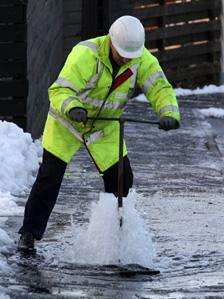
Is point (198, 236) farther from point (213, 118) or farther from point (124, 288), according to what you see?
point (213, 118)

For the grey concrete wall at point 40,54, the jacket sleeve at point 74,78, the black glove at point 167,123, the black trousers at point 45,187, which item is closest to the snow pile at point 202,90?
the grey concrete wall at point 40,54

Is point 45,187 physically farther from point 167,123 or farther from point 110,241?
point 167,123

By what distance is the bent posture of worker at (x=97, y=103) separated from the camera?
7141 millimetres

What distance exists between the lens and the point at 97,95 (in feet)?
24.1

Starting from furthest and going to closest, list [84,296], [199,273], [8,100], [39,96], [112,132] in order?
[39,96] < [8,100] < [112,132] < [199,273] < [84,296]

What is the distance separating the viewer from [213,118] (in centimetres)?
1541

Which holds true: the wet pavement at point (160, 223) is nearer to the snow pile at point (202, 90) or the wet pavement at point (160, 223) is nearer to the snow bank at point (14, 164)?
the snow bank at point (14, 164)

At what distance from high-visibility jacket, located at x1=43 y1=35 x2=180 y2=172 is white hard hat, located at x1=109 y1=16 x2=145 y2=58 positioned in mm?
117

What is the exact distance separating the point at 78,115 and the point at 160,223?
2.04 meters

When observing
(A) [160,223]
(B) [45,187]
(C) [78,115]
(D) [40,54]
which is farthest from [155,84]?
(D) [40,54]

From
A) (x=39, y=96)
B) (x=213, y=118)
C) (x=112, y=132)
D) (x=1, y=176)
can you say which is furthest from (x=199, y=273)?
(x=213, y=118)

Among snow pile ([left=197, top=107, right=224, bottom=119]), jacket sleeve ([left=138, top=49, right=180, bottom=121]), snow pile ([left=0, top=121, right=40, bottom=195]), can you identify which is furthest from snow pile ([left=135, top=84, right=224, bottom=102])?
jacket sleeve ([left=138, top=49, right=180, bottom=121])

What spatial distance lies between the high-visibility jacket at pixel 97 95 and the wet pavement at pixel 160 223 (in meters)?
0.73

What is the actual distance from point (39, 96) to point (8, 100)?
1.06 meters
